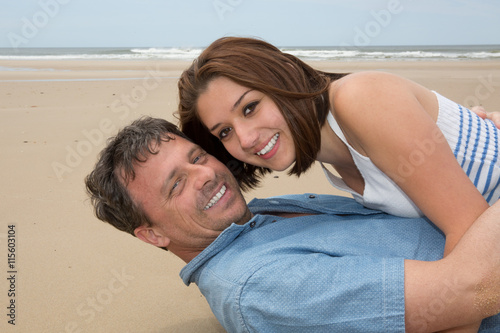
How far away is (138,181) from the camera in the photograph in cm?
210

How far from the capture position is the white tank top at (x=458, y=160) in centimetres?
192

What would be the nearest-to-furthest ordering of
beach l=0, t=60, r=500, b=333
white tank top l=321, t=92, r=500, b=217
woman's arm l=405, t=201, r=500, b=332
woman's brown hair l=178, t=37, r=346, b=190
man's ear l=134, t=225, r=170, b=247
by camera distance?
woman's arm l=405, t=201, r=500, b=332
white tank top l=321, t=92, r=500, b=217
woman's brown hair l=178, t=37, r=346, b=190
man's ear l=134, t=225, r=170, b=247
beach l=0, t=60, r=500, b=333

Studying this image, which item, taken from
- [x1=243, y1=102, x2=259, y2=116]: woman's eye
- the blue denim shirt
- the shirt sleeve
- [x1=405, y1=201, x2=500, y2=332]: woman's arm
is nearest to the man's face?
the blue denim shirt

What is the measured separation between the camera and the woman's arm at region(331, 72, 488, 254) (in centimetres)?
162

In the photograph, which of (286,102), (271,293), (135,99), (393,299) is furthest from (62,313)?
(135,99)

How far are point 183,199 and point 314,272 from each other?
0.73 meters

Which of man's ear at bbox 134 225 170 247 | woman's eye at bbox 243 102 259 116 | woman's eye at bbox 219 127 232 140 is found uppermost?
woman's eye at bbox 243 102 259 116

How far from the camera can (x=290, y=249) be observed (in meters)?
1.74

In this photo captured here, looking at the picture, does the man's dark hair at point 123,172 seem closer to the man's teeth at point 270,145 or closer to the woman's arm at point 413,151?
the man's teeth at point 270,145

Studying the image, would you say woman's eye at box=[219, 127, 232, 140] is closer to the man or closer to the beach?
the man

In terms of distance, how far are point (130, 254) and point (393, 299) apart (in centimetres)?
202

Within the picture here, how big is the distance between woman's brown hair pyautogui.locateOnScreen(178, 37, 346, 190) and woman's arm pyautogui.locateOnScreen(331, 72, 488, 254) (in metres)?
0.28

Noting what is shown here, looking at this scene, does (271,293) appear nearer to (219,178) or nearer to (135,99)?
(219,178)

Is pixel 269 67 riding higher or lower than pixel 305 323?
higher
